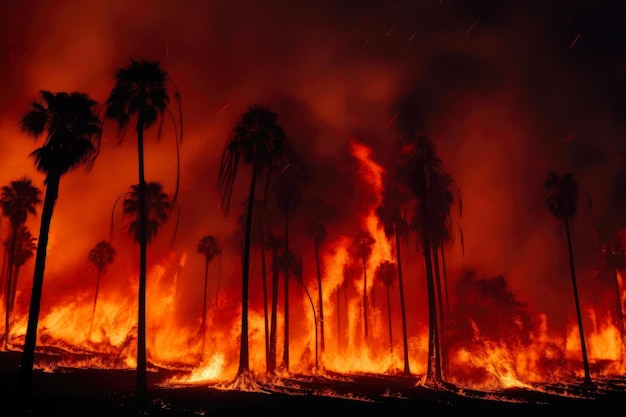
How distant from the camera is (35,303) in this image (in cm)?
2348

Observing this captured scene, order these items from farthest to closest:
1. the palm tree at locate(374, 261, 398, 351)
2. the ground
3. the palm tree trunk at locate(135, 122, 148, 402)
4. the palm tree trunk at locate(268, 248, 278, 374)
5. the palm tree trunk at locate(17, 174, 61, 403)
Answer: the palm tree at locate(374, 261, 398, 351)
the palm tree trunk at locate(268, 248, 278, 374)
the palm tree trunk at locate(135, 122, 148, 402)
the ground
the palm tree trunk at locate(17, 174, 61, 403)

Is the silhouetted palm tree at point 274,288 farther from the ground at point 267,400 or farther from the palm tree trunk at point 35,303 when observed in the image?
the palm tree trunk at point 35,303

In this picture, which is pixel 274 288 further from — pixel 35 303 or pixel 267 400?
pixel 35 303

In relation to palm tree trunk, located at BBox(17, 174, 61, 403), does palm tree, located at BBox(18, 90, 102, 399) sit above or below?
above

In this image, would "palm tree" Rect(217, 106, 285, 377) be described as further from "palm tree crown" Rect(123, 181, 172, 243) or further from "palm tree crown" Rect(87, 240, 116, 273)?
"palm tree crown" Rect(87, 240, 116, 273)

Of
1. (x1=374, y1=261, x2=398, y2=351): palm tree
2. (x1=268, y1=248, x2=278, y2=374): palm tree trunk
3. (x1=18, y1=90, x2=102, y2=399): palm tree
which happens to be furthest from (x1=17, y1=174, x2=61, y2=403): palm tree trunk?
(x1=374, y1=261, x2=398, y2=351): palm tree

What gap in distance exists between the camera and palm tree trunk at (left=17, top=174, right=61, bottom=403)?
848 inches

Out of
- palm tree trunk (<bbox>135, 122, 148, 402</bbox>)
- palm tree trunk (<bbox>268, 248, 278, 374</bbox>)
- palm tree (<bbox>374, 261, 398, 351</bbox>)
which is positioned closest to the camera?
palm tree trunk (<bbox>135, 122, 148, 402</bbox>)

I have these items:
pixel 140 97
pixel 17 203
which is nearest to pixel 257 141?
pixel 140 97

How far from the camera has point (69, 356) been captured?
53938mm

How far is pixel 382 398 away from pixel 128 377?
21410 mm

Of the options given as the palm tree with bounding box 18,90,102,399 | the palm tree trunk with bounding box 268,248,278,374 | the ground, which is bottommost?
the ground

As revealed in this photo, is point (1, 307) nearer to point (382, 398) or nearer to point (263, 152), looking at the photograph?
point (263, 152)

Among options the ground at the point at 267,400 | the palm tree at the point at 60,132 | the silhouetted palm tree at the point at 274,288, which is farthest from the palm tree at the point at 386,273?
the palm tree at the point at 60,132
